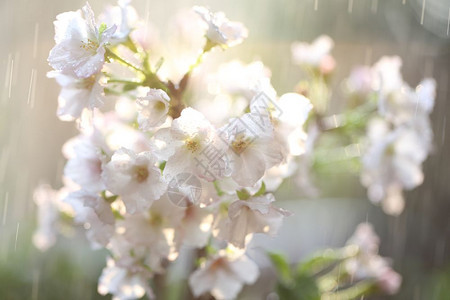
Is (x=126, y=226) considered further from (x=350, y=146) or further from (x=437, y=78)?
(x=437, y=78)

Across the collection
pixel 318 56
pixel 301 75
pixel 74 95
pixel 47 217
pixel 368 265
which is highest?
pixel 74 95

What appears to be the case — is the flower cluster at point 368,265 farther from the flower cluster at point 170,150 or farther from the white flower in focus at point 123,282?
the white flower in focus at point 123,282

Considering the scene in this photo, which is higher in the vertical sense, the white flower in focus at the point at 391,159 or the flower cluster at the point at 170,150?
the flower cluster at the point at 170,150

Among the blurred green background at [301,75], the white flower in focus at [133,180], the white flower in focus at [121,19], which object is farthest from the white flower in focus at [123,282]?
the blurred green background at [301,75]

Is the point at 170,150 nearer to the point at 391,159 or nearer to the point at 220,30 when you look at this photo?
the point at 220,30

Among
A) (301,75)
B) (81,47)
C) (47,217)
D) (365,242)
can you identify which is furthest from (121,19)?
(301,75)
